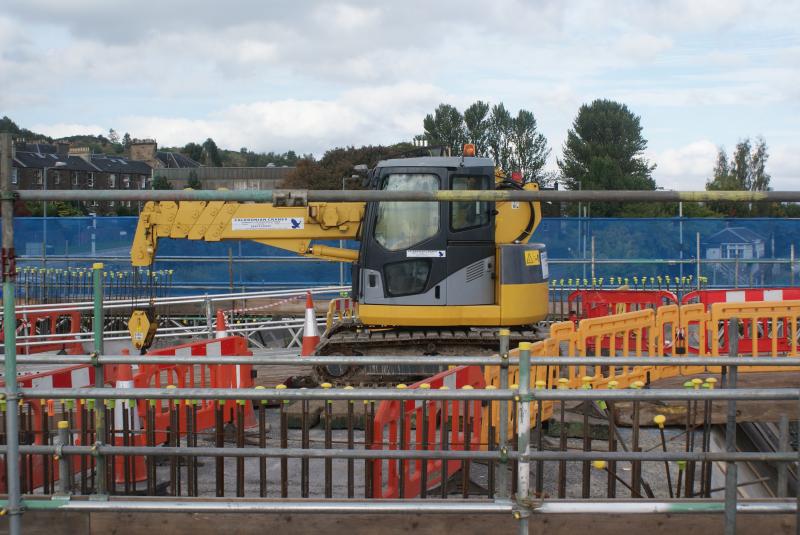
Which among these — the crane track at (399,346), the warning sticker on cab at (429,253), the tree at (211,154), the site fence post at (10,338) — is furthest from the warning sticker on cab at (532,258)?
the tree at (211,154)

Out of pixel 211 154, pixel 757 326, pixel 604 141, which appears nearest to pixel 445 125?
pixel 604 141

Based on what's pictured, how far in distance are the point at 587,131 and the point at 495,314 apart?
48.0 metres

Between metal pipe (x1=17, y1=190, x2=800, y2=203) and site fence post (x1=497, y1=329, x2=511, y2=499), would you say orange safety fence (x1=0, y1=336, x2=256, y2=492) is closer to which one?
metal pipe (x1=17, y1=190, x2=800, y2=203)

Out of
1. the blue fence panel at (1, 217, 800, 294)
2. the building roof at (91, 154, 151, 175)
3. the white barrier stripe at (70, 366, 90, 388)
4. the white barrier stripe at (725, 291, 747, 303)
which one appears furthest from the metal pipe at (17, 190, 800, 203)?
the building roof at (91, 154, 151, 175)

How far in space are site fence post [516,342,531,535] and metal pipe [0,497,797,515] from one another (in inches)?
2.2

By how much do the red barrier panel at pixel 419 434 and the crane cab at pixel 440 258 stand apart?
9.17 feet

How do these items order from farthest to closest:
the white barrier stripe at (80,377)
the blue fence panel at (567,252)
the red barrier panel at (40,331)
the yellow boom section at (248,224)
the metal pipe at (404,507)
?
the blue fence panel at (567,252)
the red barrier panel at (40,331)
the yellow boom section at (248,224)
the white barrier stripe at (80,377)
the metal pipe at (404,507)

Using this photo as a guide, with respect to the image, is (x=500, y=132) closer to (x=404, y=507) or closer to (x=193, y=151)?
(x=404, y=507)

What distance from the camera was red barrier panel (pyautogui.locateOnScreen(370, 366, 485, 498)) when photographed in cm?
597

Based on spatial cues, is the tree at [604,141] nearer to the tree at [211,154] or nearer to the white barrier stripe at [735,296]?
the white barrier stripe at [735,296]

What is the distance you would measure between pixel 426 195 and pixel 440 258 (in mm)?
7363

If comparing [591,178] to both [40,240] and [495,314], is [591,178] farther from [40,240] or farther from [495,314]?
[495,314]

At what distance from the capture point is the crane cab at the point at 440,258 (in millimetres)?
11297

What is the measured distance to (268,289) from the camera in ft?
70.4
